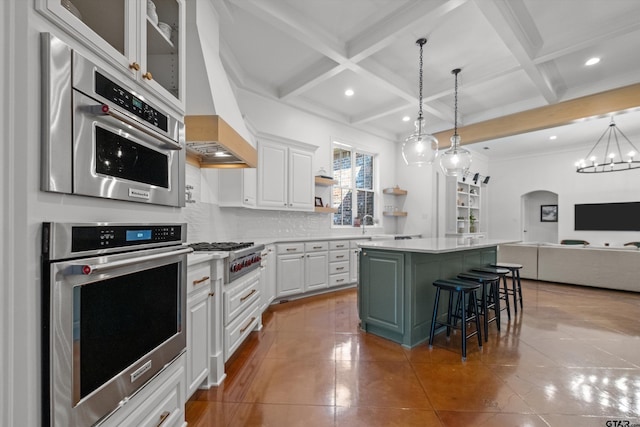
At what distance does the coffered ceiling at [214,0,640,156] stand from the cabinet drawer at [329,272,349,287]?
9.34ft

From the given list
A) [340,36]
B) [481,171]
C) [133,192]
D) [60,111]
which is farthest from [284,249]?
[481,171]

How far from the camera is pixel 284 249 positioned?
4.07m

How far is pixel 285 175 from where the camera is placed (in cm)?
439

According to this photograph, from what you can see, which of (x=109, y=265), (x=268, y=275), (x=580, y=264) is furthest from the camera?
(x=580, y=264)

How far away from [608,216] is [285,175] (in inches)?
309

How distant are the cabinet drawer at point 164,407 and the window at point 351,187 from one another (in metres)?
4.44

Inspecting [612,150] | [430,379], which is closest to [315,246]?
[430,379]

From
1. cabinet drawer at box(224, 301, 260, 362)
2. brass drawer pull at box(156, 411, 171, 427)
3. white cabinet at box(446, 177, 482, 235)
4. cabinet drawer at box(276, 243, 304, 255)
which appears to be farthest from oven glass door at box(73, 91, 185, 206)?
white cabinet at box(446, 177, 482, 235)

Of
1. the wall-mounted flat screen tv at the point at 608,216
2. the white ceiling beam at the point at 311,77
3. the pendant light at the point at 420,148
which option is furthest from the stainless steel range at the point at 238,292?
the wall-mounted flat screen tv at the point at 608,216

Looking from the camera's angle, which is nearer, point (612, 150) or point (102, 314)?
point (102, 314)

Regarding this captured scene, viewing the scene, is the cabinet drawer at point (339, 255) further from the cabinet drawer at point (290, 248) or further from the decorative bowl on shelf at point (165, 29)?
the decorative bowl on shelf at point (165, 29)

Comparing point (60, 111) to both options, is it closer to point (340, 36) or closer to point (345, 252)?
point (340, 36)

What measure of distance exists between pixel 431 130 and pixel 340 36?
147 inches

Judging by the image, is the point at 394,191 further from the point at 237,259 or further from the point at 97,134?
the point at 97,134
